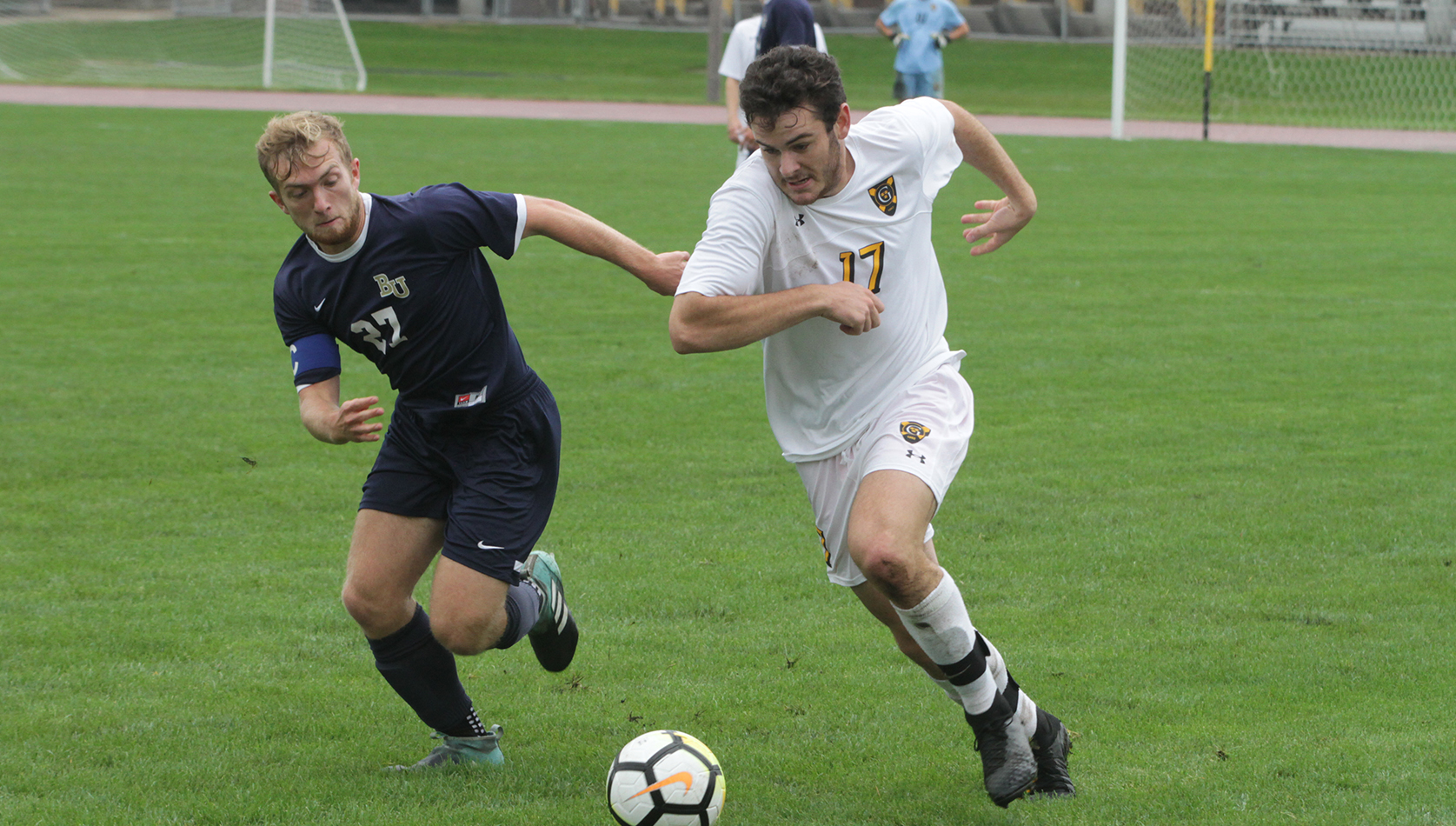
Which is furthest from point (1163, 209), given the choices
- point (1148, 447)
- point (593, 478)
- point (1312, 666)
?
point (1312, 666)

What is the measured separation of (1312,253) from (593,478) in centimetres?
880

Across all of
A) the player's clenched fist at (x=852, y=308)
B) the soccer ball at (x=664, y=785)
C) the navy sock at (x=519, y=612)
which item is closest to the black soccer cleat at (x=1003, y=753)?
the soccer ball at (x=664, y=785)

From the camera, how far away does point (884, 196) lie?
4.46 m

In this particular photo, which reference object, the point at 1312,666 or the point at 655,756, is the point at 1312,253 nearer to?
the point at 1312,666

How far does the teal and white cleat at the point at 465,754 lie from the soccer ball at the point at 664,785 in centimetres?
67

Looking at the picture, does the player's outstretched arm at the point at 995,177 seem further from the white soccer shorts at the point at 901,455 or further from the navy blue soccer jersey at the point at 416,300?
the navy blue soccer jersey at the point at 416,300

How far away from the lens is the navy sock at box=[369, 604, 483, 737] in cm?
453

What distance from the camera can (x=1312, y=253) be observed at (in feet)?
45.1

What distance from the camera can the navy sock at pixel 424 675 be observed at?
178 inches

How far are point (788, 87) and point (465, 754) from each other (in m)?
2.21

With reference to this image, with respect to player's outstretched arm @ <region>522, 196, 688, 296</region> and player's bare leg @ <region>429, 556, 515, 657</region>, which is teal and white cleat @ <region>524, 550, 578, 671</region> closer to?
player's bare leg @ <region>429, 556, 515, 657</region>

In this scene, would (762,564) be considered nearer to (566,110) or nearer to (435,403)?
(435,403)

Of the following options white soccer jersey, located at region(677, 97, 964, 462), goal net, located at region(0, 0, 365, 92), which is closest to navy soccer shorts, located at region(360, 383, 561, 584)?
white soccer jersey, located at region(677, 97, 964, 462)

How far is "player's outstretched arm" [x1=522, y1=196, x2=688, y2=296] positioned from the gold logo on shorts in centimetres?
79
